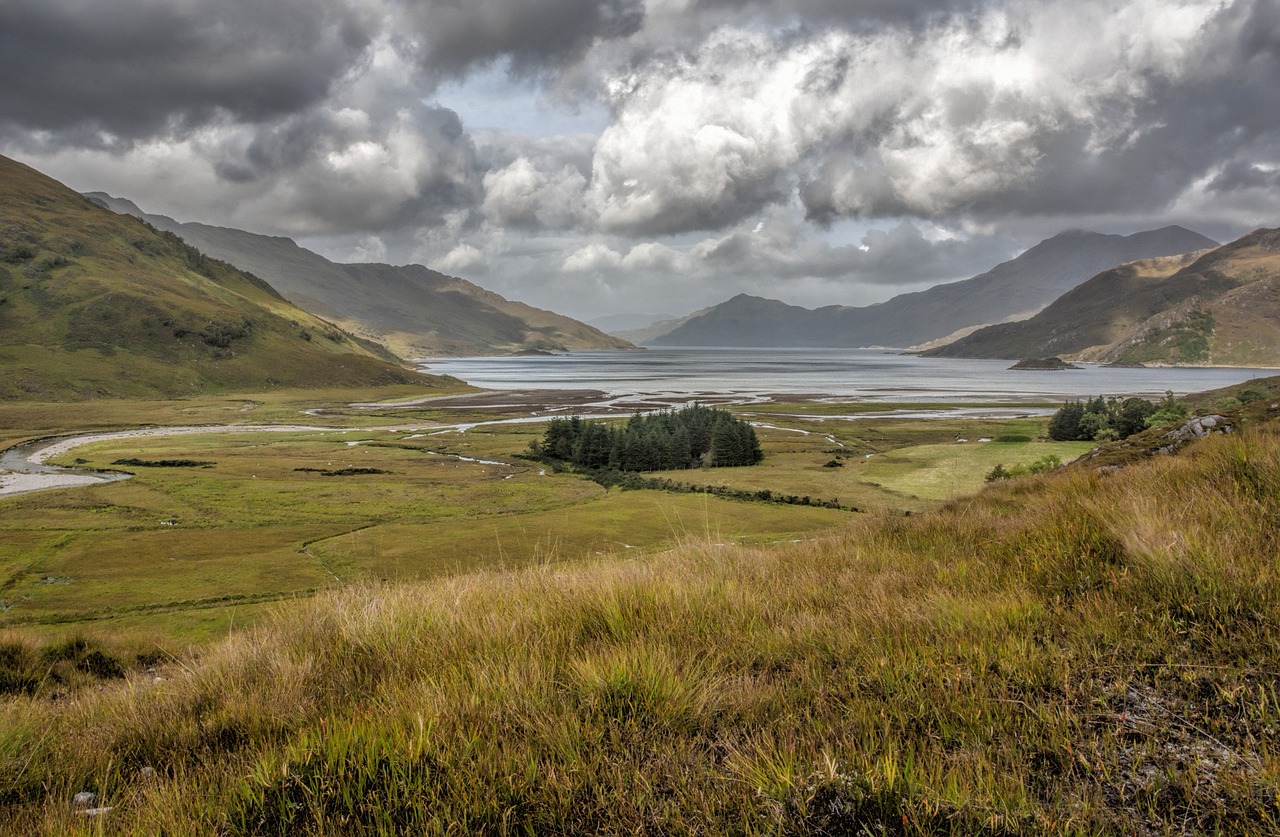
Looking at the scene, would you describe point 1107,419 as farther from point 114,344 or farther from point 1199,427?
point 114,344

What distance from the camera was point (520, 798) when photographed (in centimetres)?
264

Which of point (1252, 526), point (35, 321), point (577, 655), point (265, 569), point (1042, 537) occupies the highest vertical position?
point (35, 321)

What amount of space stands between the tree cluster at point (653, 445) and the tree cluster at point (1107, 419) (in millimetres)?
42106

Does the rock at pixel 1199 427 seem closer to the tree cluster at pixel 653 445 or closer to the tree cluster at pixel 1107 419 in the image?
the tree cluster at pixel 1107 419

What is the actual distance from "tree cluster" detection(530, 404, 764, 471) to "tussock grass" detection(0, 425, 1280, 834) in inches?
2953

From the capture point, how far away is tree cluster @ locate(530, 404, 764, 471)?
81.2 m

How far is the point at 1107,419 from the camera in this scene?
82.4 metres

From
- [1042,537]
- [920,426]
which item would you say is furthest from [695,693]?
[920,426]

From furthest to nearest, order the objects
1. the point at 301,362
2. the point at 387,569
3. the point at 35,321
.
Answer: the point at 301,362
the point at 35,321
the point at 387,569

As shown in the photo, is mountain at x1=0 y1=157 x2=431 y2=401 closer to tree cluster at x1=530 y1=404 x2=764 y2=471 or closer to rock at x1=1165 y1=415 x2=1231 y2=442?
tree cluster at x1=530 y1=404 x2=764 y2=471

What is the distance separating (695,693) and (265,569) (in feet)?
133

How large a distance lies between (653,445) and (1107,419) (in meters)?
60.6

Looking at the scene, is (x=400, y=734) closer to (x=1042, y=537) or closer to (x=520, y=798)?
(x=520, y=798)

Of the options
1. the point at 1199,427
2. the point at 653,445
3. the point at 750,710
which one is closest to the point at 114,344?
the point at 653,445
